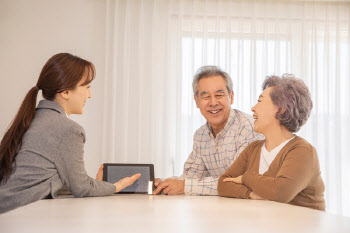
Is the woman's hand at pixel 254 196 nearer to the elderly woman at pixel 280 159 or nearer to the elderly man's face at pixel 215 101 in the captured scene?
the elderly woman at pixel 280 159

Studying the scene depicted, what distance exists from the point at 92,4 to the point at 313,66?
264 centimetres

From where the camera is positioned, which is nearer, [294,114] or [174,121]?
[294,114]

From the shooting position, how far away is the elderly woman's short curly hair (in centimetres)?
175

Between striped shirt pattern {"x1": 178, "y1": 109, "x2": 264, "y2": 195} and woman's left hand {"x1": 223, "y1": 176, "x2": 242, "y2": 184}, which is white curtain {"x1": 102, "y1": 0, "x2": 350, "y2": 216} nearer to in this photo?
striped shirt pattern {"x1": 178, "y1": 109, "x2": 264, "y2": 195}

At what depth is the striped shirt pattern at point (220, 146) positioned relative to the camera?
91.3 inches

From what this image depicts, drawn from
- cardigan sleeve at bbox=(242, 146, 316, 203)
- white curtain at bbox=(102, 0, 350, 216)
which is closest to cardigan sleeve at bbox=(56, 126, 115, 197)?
cardigan sleeve at bbox=(242, 146, 316, 203)

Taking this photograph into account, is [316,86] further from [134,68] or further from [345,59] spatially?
[134,68]

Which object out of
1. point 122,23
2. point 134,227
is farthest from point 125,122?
point 134,227

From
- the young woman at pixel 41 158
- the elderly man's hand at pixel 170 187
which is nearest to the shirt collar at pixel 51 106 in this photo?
the young woman at pixel 41 158

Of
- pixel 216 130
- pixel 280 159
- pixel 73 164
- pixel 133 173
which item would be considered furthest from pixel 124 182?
pixel 216 130

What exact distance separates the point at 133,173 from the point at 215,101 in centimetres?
81

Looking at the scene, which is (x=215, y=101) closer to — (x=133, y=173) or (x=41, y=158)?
(x=133, y=173)

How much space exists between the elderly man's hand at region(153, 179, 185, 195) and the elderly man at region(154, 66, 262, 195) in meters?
0.36

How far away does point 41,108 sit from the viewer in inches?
66.2
